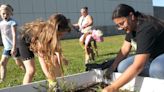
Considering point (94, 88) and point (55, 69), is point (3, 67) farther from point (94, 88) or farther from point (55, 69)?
point (94, 88)

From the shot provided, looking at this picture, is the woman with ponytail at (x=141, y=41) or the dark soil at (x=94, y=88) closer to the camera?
the woman with ponytail at (x=141, y=41)

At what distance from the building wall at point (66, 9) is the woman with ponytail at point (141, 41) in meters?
18.7

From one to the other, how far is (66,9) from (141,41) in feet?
87.1

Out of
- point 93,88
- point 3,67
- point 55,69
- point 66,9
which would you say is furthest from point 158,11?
point 55,69

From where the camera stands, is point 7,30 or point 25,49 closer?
point 25,49

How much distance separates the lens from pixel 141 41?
4.20 metres

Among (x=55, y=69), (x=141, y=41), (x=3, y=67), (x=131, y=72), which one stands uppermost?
(x=141, y=41)

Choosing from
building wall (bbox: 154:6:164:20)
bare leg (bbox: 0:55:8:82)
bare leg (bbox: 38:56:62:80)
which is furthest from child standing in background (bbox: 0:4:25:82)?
building wall (bbox: 154:6:164:20)

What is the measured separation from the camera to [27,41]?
5.25 metres

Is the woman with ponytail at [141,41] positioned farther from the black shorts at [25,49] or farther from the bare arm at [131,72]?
the black shorts at [25,49]

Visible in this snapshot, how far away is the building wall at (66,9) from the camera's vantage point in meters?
26.6

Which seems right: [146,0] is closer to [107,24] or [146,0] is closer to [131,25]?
[107,24]

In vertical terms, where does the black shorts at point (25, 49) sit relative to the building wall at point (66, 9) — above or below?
above

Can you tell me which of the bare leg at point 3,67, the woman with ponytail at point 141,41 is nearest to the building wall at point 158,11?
the bare leg at point 3,67
